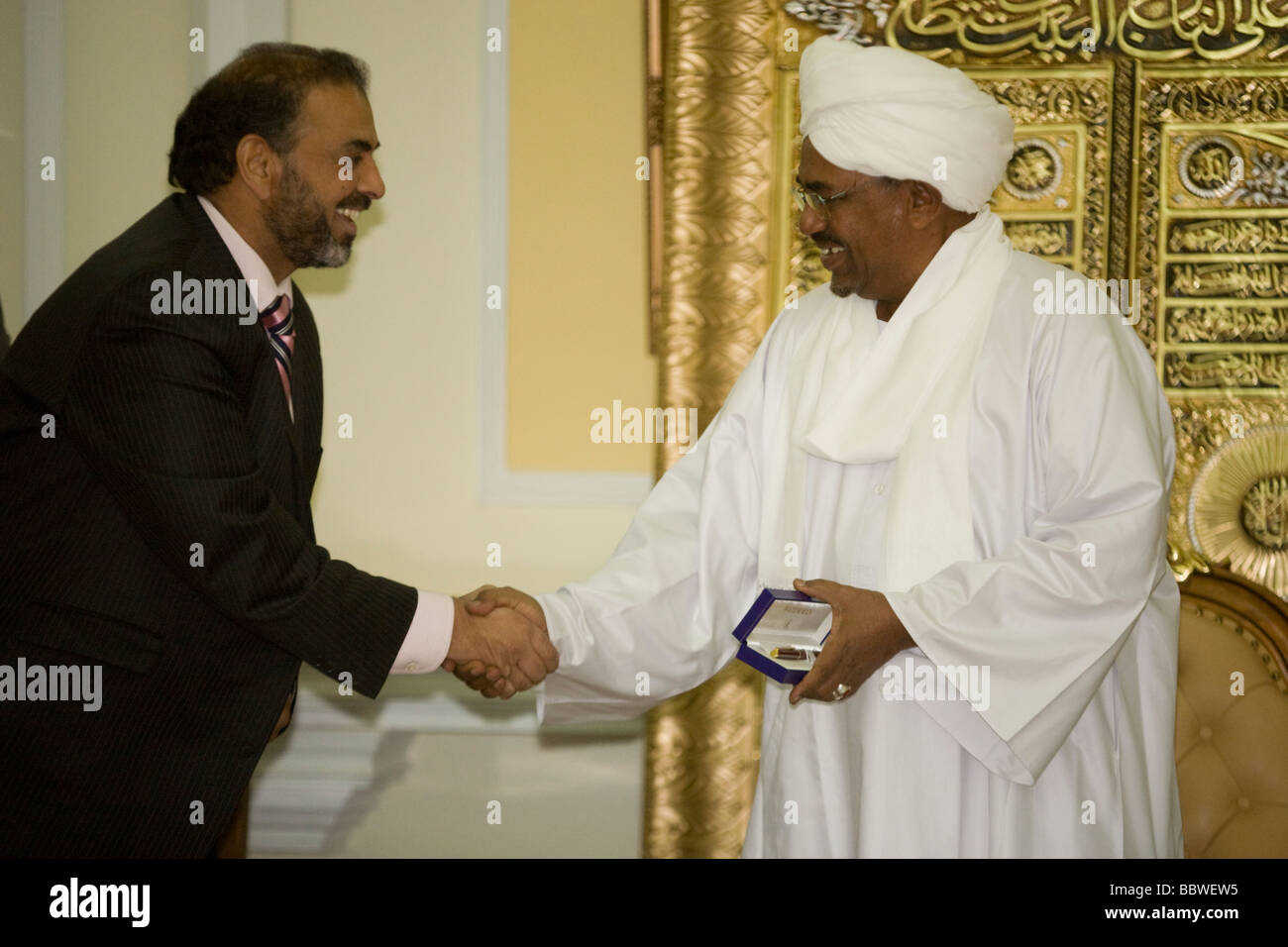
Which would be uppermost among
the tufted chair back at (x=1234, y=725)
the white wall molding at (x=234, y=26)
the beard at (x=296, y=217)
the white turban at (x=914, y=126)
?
the white wall molding at (x=234, y=26)

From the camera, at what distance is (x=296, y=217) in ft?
8.21

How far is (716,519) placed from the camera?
259cm

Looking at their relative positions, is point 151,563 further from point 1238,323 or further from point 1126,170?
point 1238,323

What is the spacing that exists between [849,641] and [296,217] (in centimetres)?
138

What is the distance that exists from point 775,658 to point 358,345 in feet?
6.16

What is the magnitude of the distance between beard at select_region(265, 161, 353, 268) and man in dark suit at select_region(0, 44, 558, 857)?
0.11 m

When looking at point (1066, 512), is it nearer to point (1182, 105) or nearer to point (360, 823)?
point (1182, 105)

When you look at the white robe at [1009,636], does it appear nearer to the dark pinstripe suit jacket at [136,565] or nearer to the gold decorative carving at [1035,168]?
the dark pinstripe suit jacket at [136,565]

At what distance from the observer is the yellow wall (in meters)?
3.49

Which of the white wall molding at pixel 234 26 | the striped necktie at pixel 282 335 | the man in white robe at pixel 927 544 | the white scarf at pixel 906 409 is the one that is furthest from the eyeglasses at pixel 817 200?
the white wall molding at pixel 234 26

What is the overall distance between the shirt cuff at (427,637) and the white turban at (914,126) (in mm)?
1229

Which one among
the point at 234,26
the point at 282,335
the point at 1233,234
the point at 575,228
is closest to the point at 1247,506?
the point at 1233,234

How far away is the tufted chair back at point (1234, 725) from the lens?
296 cm

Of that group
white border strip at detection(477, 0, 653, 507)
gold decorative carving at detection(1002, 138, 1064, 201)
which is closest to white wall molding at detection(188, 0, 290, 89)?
white border strip at detection(477, 0, 653, 507)
